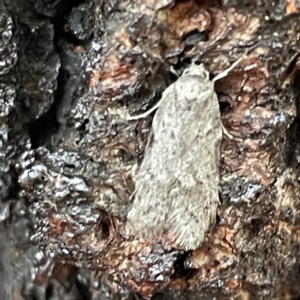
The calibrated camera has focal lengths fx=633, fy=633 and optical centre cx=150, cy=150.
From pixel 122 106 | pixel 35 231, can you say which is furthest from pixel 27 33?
pixel 35 231

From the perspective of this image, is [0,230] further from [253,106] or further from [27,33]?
[253,106]

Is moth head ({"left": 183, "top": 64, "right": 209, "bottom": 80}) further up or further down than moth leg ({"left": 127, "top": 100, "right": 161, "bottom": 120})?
further up

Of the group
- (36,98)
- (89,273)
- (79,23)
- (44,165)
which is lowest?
(89,273)

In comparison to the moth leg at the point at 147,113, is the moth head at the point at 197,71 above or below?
above

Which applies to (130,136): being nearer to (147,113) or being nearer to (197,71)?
(147,113)
